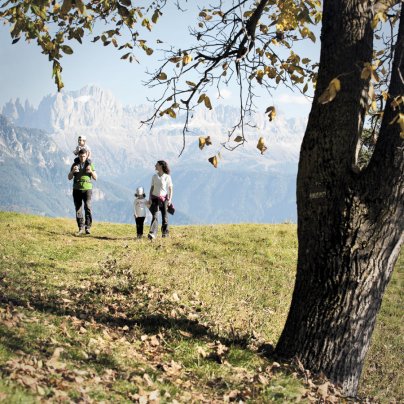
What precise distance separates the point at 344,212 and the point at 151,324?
426 centimetres

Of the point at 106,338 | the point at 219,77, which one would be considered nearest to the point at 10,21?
the point at 219,77

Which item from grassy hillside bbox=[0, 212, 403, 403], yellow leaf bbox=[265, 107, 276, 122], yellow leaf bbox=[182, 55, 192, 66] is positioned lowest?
grassy hillside bbox=[0, 212, 403, 403]

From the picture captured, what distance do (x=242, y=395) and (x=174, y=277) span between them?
7.11 meters

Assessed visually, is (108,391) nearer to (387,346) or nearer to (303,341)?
(303,341)

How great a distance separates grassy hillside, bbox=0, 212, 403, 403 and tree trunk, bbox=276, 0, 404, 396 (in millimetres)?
717

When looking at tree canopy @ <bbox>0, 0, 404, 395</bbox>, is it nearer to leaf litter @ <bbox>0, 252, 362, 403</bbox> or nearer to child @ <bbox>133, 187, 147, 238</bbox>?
leaf litter @ <bbox>0, 252, 362, 403</bbox>

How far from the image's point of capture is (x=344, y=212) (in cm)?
660

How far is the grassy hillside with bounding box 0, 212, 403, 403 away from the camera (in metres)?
5.88

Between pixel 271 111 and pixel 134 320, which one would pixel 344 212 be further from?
pixel 134 320

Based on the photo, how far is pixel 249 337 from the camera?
28.0ft

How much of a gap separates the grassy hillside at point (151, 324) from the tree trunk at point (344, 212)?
0.72 metres

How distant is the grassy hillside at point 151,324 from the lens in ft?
19.3

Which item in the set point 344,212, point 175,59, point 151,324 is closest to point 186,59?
point 175,59

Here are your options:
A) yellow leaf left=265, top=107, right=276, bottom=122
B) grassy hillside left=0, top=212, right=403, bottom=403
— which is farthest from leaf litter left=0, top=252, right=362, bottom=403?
yellow leaf left=265, top=107, right=276, bottom=122
